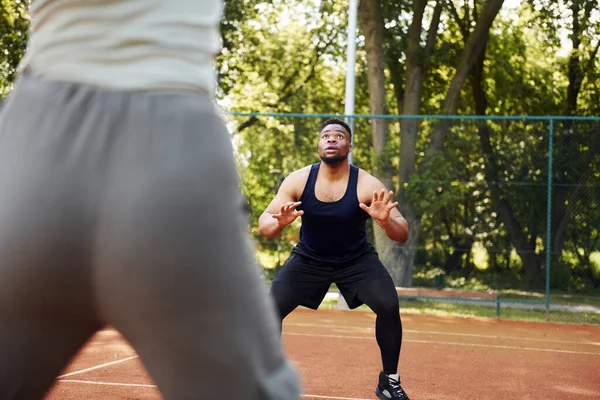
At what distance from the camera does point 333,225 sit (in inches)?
251

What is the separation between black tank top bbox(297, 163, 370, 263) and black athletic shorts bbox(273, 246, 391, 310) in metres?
0.05

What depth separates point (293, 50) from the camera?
2838 cm

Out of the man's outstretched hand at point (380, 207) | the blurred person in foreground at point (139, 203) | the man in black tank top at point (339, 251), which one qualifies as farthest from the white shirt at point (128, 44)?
the man in black tank top at point (339, 251)

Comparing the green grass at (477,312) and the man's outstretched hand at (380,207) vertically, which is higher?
the man's outstretched hand at (380,207)

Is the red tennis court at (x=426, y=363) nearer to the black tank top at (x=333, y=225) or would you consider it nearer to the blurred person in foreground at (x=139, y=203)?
the black tank top at (x=333, y=225)

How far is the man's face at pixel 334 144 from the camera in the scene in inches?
255

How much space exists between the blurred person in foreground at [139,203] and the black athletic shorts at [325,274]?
4857 millimetres

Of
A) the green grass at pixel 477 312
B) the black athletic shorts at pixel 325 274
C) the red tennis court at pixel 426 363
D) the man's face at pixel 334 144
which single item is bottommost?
the green grass at pixel 477 312

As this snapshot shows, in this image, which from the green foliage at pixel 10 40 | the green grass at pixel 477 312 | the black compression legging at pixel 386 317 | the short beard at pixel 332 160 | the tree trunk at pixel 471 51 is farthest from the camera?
the green foliage at pixel 10 40

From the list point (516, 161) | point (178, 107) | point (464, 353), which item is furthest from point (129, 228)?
point (516, 161)

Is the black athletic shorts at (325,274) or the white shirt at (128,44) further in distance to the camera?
A: the black athletic shorts at (325,274)

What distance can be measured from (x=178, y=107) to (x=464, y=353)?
876 cm

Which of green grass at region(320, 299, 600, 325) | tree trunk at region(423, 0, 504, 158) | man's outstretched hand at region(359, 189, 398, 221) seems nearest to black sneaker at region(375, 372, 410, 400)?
man's outstretched hand at region(359, 189, 398, 221)

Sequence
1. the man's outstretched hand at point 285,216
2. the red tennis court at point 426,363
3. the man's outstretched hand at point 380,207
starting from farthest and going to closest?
the red tennis court at point 426,363 → the man's outstretched hand at point 380,207 → the man's outstretched hand at point 285,216
